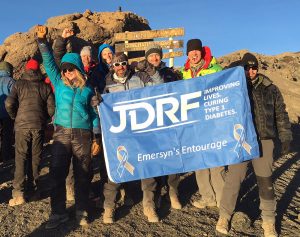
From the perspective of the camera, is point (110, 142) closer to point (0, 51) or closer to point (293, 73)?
point (0, 51)

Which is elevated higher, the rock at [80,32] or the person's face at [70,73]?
the rock at [80,32]

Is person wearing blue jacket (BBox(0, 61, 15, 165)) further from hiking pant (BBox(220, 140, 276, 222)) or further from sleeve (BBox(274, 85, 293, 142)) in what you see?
sleeve (BBox(274, 85, 293, 142))

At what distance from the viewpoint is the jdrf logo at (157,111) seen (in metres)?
5.62

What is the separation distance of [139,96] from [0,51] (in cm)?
1270

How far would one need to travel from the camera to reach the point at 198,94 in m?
5.63

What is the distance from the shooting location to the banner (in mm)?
5574

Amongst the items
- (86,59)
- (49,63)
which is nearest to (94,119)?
(49,63)

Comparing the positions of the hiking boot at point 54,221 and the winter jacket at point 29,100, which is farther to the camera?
the winter jacket at point 29,100

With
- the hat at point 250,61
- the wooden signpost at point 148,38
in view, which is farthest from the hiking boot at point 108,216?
the wooden signpost at point 148,38

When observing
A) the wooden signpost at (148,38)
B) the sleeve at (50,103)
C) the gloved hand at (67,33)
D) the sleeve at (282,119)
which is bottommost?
the sleeve at (282,119)

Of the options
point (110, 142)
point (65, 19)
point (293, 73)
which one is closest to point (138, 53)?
point (65, 19)

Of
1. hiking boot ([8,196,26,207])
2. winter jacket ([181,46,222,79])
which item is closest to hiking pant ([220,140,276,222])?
winter jacket ([181,46,222,79])

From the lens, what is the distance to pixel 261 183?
546cm

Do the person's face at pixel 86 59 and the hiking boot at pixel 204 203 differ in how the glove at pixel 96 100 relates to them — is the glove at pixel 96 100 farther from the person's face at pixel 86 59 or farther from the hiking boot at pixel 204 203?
the hiking boot at pixel 204 203
